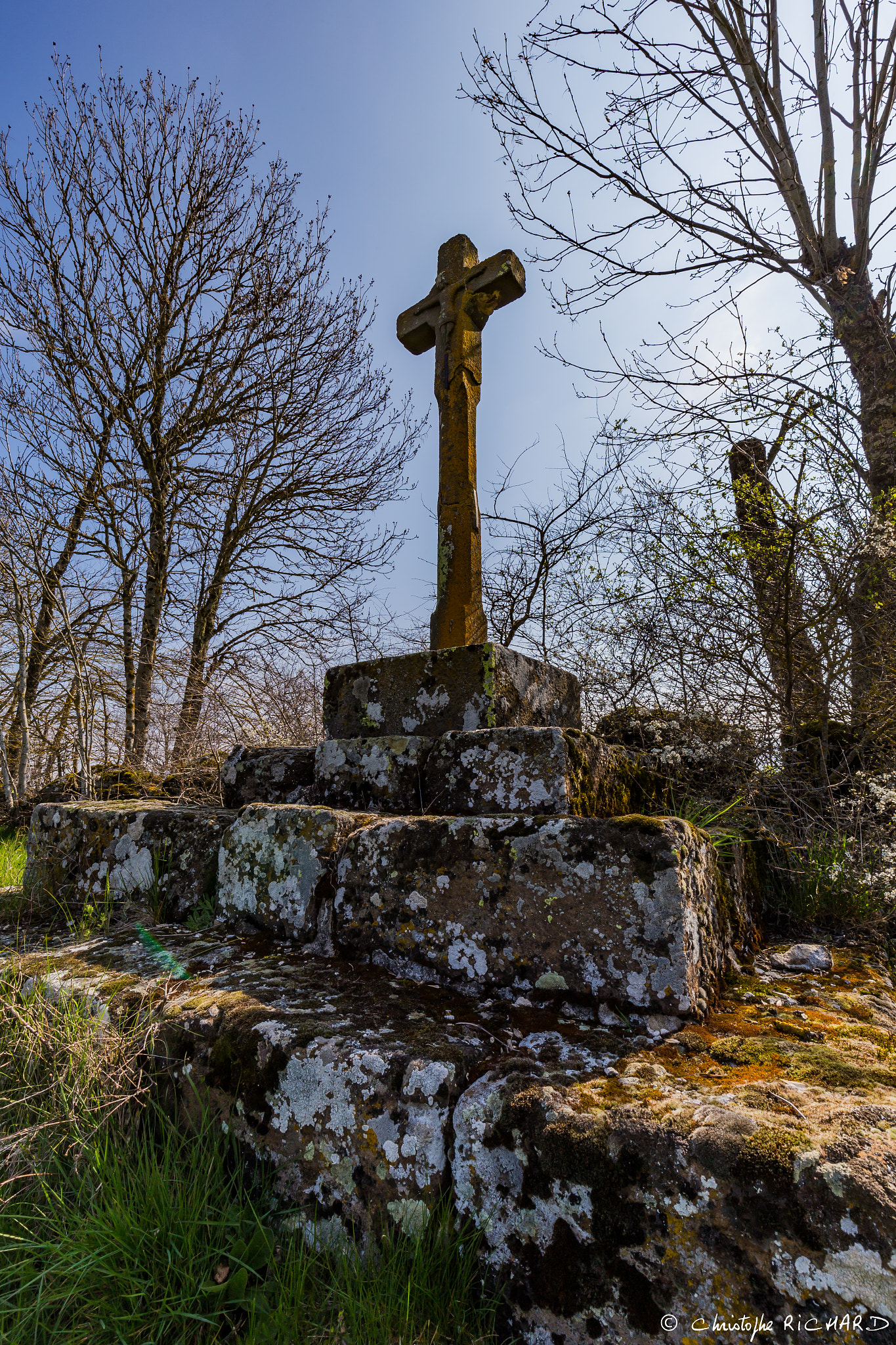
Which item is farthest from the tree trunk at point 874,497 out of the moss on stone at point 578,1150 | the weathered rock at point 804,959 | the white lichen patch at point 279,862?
the moss on stone at point 578,1150

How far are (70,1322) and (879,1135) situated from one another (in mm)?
1357

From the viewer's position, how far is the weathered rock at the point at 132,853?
232 cm

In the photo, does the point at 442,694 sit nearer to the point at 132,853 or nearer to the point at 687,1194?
the point at 132,853

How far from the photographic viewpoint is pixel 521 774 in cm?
203

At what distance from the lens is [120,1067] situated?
4.79 feet

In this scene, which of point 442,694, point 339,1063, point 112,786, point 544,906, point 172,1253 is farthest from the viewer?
point 112,786

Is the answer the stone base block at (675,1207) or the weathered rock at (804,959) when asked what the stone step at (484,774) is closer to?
the weathered rock at (804,959)

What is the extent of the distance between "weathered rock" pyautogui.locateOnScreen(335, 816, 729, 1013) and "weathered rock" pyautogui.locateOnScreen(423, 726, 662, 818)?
0.99 ft

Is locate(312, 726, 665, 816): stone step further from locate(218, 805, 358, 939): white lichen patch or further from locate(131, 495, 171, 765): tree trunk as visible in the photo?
locate(131, 495, 171, 765): tree trunk

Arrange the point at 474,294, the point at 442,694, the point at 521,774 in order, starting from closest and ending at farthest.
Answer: the point at 521,774 → the point at 442,694 → the point at 474,294

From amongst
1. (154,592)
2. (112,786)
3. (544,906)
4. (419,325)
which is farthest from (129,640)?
(544,906)

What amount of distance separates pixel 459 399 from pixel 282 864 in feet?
8.18

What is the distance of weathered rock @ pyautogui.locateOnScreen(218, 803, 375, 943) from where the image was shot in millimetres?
1916

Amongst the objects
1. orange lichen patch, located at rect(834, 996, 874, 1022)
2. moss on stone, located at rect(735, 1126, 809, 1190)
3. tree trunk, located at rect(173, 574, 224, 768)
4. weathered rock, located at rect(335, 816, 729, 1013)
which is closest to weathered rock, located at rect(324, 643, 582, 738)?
weathered rock, located at rect(335, 816, 729, 1013)
